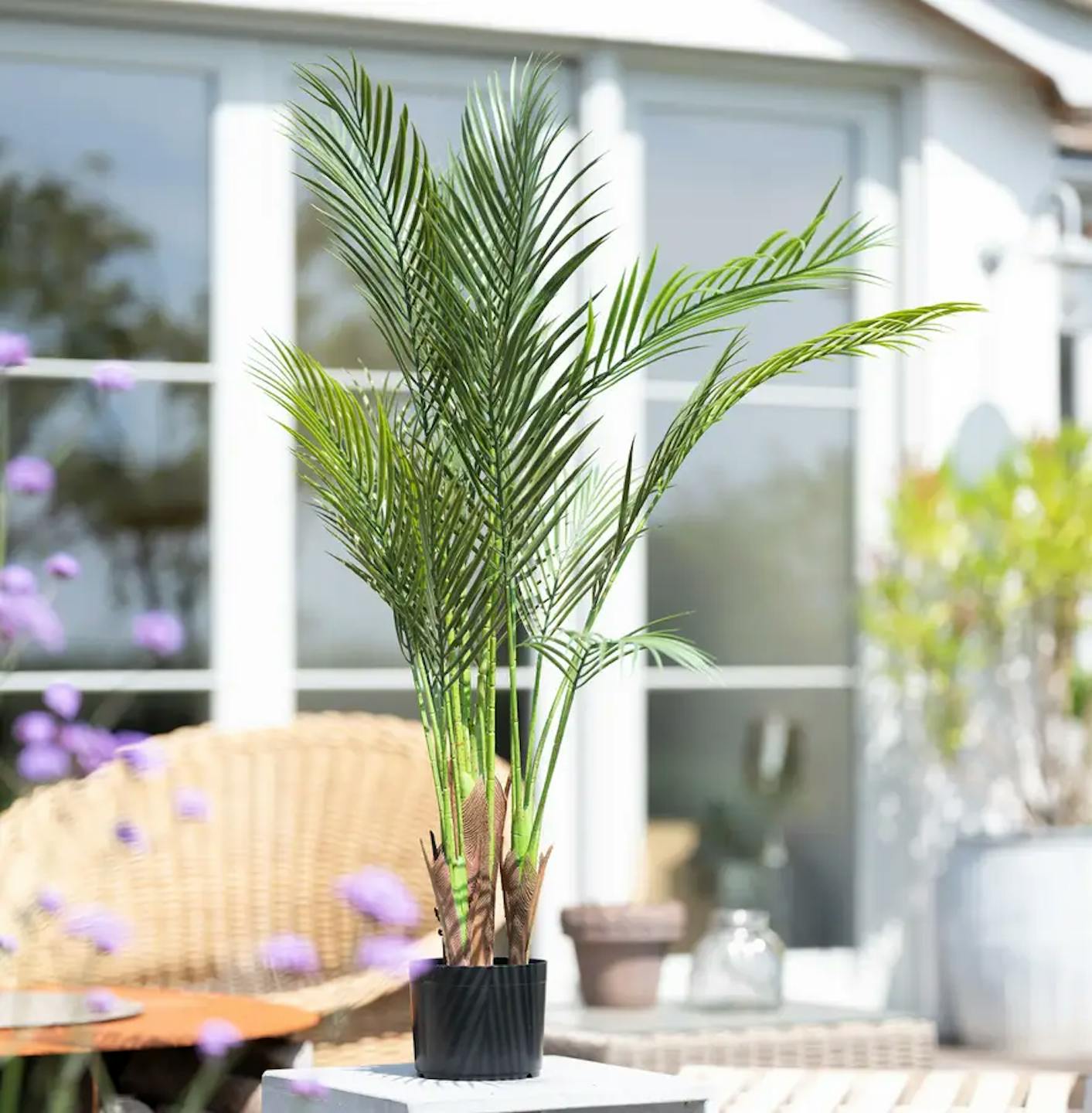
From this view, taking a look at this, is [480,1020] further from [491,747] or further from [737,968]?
[737,968]

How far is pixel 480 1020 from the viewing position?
271 cm

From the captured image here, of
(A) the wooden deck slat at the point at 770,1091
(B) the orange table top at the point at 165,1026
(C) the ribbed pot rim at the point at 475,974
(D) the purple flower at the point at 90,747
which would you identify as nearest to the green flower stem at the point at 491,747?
(C) the ribbed pot rim at the point at 475,974

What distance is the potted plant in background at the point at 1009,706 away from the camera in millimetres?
4965

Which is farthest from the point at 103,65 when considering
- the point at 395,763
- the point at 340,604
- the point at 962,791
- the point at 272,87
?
the point at 962,791

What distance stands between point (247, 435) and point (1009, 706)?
212cm

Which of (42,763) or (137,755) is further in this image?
(137,755)

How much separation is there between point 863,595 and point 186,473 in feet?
5.77

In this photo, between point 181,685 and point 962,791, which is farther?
point 962,791

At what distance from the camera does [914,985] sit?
5379 mm

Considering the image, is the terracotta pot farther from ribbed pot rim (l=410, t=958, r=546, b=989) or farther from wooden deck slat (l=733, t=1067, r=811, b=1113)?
ribbed pot rim (l=410, t=958, r=546, b=989)

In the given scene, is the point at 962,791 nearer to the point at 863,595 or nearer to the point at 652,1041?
the point at 863,595

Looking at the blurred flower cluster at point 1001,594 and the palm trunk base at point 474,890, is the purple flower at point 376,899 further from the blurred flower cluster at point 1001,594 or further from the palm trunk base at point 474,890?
the blurred flower cluster at point 1001,594

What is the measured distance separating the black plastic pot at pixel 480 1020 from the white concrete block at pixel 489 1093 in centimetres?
2

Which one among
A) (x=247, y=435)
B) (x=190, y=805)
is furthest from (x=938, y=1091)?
(x=247, y=435)
